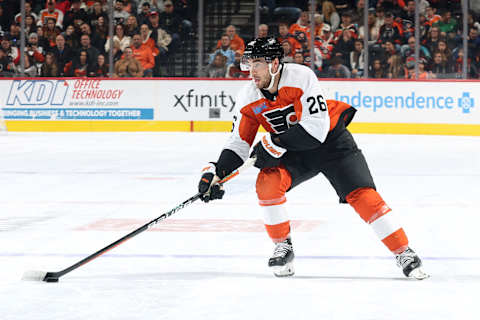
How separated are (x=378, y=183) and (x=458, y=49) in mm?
7478

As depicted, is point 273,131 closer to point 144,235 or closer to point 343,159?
point 343,159

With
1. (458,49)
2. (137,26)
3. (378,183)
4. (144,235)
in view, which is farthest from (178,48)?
(144,235)

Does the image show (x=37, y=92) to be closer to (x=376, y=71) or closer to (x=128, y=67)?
(x=128, y=67)

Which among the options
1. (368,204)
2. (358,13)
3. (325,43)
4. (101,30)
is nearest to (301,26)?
(325,43)

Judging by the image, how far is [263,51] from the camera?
3.45 meters

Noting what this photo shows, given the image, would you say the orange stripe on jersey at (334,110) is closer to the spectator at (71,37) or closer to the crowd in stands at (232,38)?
the crowd in stands at (232,38)

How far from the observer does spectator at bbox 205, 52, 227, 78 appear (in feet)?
48.0

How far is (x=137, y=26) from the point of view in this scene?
594 inches

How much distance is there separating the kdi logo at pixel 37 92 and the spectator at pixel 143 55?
1351mm

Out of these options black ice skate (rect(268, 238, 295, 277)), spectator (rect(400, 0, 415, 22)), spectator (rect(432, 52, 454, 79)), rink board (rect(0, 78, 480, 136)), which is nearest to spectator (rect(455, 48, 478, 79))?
spectator (rect(432, 52, 454, 79))

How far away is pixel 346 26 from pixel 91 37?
4494 mm

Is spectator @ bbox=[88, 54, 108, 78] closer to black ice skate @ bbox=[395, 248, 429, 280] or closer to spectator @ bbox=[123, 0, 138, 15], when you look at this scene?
spectator @ bbox=[123, 0, 138, 15]

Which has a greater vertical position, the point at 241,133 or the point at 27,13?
the point at 241,133

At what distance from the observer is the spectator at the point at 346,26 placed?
1440cm
